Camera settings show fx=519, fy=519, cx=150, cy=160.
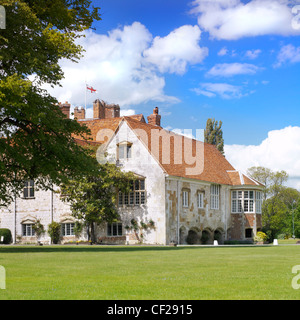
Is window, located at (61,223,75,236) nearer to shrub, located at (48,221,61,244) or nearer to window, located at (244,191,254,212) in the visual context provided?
shrub, located at (48,221,61,244)

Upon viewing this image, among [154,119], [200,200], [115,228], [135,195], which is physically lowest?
[115,228]

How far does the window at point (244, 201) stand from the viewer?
5803 centimetres

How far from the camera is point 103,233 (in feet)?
169

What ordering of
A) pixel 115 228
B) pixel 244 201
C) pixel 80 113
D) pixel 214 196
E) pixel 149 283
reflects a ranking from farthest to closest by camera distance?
1. pixel 80 113
2. pixel 244 201
3. pixel 214 196
4. pixel 115 228
5. pixel 149 283

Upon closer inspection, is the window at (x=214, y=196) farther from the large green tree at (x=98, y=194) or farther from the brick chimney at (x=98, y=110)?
the brick chimney at (x=98, y=110)

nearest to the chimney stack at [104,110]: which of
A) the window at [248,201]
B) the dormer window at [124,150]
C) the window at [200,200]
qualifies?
the dormer window at [124,150]

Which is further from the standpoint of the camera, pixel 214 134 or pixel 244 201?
pixel 214 134

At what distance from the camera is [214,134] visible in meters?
78.1

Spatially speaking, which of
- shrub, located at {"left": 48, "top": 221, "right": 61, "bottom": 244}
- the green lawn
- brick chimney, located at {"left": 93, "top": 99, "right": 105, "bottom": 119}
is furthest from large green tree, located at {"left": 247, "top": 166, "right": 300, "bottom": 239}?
the green lawn

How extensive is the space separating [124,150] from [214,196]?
1201 cm

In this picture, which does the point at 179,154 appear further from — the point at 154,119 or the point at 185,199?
the point at 154,119

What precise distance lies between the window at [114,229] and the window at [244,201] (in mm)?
14622

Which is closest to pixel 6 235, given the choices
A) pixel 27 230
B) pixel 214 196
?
pixel 27 230
